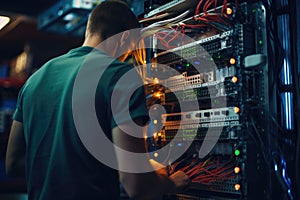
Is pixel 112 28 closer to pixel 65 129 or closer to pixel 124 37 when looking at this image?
pixel 124 37

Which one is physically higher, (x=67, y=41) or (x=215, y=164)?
(x=67, y=41)

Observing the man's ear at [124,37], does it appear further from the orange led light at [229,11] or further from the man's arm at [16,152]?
the man's arm at [16,152]

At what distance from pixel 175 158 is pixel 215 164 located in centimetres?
24

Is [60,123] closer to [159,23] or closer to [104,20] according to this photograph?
[104,20]

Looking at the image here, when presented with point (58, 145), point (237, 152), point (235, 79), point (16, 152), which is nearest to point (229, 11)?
point (235, 79)

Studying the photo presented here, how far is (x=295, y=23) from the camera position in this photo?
1381 millimetres

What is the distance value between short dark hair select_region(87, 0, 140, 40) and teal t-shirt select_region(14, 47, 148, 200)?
3.3 inches

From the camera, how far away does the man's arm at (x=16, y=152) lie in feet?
4.66

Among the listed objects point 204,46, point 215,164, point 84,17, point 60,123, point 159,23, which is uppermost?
point 84,17

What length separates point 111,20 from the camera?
1.33m

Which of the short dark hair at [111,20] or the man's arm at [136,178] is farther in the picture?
the short dark hair at [111,20]

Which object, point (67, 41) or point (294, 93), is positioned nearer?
point (294, 93)

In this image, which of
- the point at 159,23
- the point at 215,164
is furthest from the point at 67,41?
the point at 215,164

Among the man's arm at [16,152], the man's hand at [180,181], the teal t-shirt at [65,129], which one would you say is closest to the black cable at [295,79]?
the man's hand at [180,181]
